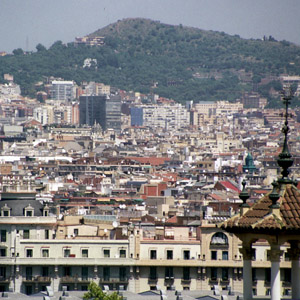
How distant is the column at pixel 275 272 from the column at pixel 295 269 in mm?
322

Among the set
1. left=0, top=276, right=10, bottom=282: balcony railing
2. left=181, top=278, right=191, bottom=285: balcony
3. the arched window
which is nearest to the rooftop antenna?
left=181, top=278, right=191, bottom=285: balcony

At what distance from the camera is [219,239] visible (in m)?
43.7

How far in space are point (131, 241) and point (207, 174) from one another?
313ft

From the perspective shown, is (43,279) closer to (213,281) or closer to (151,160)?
(213,281)

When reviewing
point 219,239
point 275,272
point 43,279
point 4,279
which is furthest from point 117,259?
point 275,272

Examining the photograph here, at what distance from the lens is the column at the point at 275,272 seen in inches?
570

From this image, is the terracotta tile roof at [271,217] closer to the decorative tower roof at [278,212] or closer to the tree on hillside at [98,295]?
the decorative tower roof at [278,212]

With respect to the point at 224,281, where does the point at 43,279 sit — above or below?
below

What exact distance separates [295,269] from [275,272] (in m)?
0.42

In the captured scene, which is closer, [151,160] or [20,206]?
[20,206]

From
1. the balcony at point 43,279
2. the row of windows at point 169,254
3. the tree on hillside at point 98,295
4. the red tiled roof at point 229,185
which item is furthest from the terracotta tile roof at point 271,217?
the red tiled roof at point 229,185

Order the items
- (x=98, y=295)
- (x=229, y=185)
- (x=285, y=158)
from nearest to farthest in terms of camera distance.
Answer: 1. (x=285, y=158)
2. (x=98, y=295)
3. (x=229, y=185)

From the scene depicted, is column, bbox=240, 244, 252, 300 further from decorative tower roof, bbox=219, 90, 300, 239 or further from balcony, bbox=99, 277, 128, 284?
balcony, bbox=99, 277, 128, 284

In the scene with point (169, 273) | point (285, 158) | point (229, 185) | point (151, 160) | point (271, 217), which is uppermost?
point (285, 158)
